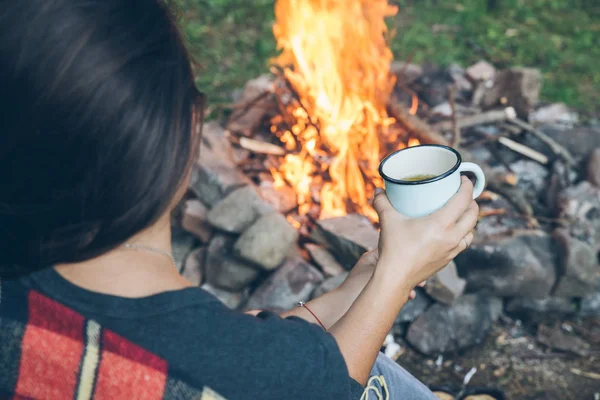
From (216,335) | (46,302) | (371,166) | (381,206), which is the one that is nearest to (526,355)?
(371,166)

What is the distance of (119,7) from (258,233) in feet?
7.81

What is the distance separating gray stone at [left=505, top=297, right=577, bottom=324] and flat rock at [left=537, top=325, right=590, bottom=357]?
0.08 m

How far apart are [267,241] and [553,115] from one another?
A: 274cm

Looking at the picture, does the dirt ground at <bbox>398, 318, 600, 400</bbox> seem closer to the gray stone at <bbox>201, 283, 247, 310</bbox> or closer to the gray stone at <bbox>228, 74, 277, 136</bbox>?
the gray stone at <bbox>201, 283, 247, 310</bbox>

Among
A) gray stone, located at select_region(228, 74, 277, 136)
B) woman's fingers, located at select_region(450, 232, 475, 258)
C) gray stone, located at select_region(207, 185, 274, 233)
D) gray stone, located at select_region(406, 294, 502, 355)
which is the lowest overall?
gray stone, located at select_region(406, 294, 502, 355)

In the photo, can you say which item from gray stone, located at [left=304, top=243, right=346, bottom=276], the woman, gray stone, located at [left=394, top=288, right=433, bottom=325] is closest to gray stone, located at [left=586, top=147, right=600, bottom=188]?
gray stone, located at [left=394, top=288, right=433, bottom=325]

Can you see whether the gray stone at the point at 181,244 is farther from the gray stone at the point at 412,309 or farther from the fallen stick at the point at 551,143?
the fallen stick at the point at 551,143

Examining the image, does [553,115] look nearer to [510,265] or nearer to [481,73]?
[481,73]

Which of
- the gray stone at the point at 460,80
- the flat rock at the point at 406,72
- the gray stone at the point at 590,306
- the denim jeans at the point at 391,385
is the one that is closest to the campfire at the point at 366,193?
the gray stone at the point at 590,306

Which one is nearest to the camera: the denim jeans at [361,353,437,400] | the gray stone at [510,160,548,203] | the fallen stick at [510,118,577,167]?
the denim jeans at [361,353,437,400]

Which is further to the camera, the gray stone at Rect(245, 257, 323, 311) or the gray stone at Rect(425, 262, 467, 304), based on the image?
the gray stone at Rect(245, 257, 323, 311)

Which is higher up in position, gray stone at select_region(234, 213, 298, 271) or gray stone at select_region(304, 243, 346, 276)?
gray stone at select_region(234, 213, 298, 271)

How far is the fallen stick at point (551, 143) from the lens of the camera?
159 inches

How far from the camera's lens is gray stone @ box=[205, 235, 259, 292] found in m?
3.51
